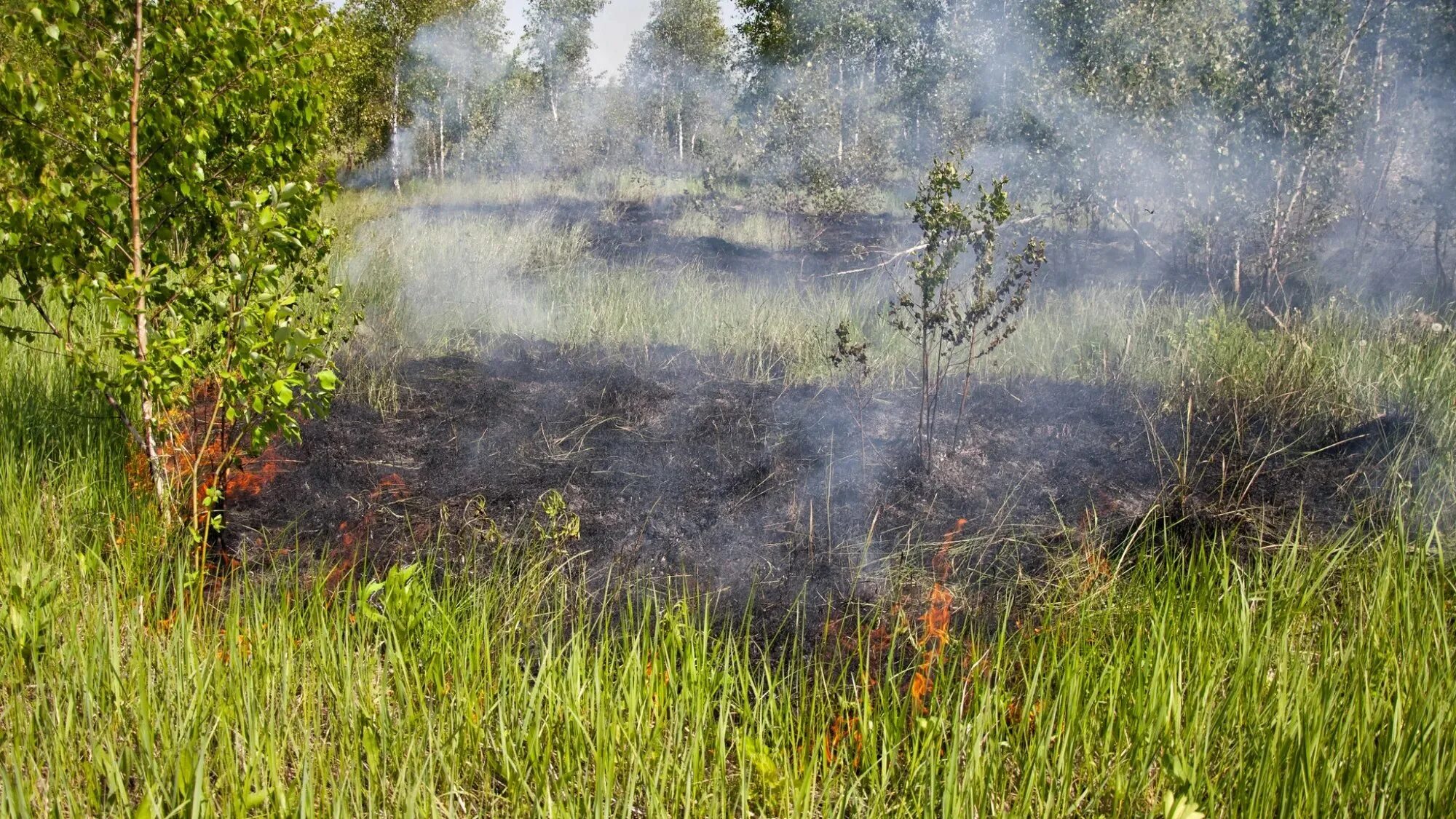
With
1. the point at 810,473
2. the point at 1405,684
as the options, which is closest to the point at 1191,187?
the point at 810,473

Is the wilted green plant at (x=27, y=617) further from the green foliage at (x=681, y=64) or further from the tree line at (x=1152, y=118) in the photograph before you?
the green foliage at (x=681, y=64)

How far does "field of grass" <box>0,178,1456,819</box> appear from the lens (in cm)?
187

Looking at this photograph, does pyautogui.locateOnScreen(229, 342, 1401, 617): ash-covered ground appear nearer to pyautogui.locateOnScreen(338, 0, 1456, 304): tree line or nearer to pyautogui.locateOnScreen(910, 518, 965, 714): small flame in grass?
pyautogui.locateOnScreen(910, 518, 965, 714): small flame in grass

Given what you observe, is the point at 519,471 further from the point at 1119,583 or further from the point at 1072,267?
the point at 1072,267

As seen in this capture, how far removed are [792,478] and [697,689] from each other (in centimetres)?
131

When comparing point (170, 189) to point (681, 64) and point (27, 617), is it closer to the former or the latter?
point (27, 617)

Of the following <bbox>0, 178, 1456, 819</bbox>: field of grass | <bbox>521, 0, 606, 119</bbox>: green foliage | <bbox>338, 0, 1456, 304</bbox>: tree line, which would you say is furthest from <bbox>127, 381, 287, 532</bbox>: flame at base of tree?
<bbox>521, 0, 606, 119</bbox>: green foliage

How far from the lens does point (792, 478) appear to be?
3311mm

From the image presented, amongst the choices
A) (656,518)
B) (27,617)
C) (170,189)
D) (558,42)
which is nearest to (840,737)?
(656,518)

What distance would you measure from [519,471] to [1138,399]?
2429 millimetres

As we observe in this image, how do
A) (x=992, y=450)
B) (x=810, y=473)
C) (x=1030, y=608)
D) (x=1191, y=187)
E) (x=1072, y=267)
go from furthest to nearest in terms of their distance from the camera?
(x=1072, y=267) → (x=1191, y=187) → (x=992, y=450) → (x=810, y=473) → (x=1030, y=608)

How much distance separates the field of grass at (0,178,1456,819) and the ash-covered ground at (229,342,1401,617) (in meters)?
0.15

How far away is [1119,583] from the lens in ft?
9.07

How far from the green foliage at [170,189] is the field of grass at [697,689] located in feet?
1.84
